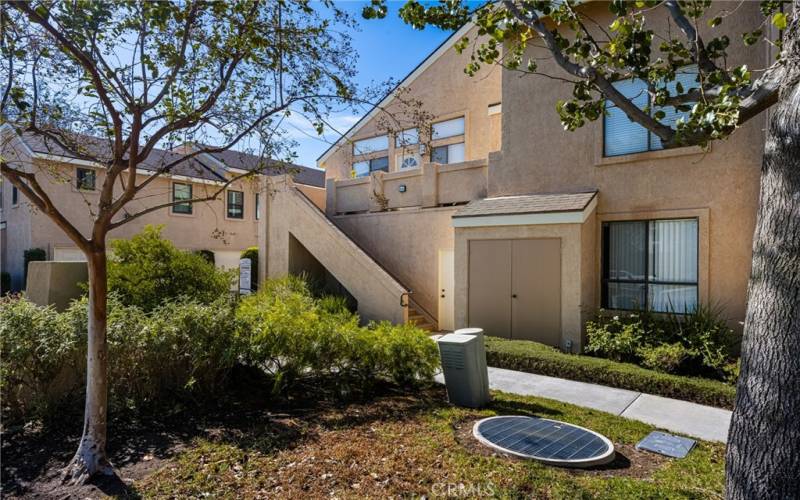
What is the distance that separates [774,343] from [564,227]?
7.44m

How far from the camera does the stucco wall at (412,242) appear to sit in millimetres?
14070

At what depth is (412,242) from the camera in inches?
580

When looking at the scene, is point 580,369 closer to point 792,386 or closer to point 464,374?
point 464,374

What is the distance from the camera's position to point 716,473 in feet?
15.0

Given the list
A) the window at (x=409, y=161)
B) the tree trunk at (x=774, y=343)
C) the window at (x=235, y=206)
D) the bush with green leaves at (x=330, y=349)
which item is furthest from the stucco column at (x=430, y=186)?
the window at (x=235, y=206)

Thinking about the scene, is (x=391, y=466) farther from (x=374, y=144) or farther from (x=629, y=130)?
(x=374, y=144)

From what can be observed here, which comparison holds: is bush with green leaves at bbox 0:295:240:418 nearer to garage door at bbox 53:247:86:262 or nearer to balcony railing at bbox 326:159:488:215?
balcony railing at bbox 326:159:488:215

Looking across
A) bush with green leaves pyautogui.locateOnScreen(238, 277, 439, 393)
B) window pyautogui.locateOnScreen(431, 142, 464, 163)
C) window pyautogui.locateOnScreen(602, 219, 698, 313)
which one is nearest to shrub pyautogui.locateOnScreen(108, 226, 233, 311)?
bush with green leaves pyautogui.locateOnScreen(238, 277, 439, 393)

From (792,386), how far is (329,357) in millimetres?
5407

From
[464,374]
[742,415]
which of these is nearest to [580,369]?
[464,374]

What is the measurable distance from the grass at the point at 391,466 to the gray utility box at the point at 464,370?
583 millimetres

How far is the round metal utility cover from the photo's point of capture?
15.7 feet

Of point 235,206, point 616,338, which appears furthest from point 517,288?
point 235,206

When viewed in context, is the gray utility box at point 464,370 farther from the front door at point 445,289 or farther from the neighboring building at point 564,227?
the front door at point 445,289
